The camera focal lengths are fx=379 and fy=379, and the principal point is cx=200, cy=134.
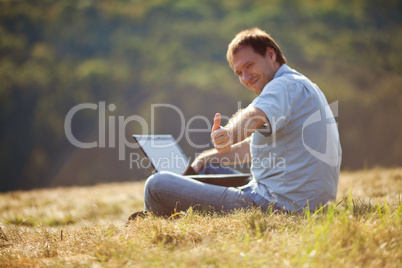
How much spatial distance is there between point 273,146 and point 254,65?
641 mm

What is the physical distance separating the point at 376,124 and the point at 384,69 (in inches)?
130

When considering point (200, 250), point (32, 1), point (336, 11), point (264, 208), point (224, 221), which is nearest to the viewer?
point (200, 250)

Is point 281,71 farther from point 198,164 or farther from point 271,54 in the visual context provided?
point 198,164

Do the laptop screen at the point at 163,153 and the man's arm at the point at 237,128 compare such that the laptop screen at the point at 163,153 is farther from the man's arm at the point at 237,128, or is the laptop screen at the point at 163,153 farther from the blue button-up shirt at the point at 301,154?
the man's arm at the point at 237,128

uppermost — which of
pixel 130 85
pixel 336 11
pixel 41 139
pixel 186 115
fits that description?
pixel 336 11

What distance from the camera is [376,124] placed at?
11141 millimetres

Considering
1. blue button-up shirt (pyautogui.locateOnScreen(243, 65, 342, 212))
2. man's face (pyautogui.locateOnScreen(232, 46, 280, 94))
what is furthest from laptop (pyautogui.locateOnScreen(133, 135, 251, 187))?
man's face (pyautogui.locateOnScreen(232, 46, 280, 94))

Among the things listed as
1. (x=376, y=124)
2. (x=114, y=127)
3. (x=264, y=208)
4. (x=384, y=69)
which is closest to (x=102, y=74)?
(x=114, y=127)

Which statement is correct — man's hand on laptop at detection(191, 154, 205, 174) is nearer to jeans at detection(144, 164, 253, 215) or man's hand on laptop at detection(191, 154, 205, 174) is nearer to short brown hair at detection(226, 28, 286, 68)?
jeans at detection(144, 164, 253, 215)

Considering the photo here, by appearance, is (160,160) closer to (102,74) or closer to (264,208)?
(264,208)

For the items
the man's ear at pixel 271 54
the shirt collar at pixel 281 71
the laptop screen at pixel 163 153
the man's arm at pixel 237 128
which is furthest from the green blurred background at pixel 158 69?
the man's arm at pixel 237 128

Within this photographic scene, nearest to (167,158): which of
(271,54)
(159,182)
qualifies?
(159,182)

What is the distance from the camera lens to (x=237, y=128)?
209cm

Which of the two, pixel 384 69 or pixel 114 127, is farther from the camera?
pixel 384 69
